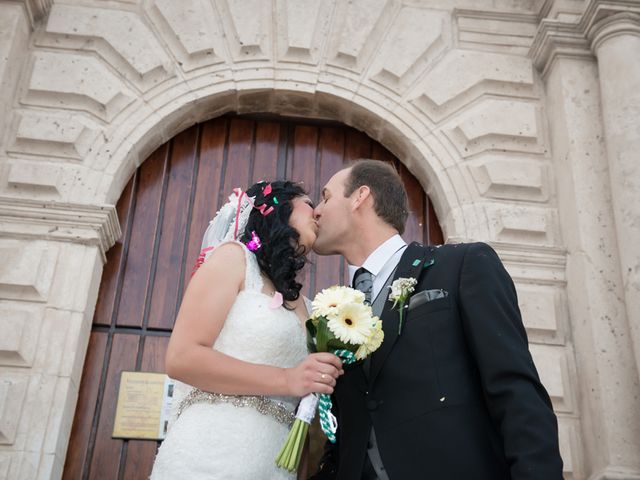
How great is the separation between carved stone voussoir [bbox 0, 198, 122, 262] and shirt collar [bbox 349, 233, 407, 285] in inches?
84.6

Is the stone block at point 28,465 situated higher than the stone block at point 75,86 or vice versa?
the stone block at point 75,86

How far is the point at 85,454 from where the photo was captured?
4.52m

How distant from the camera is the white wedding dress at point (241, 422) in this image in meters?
2.86

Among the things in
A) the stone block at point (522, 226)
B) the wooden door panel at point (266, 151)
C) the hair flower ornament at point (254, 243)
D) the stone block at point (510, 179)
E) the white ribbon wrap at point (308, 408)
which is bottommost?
the white ribbon wrap at point (308, 408)

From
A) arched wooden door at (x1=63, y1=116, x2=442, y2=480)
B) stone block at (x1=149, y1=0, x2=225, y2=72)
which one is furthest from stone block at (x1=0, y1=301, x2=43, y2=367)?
stone block at (x1=149, y1=0, x2=225, y2=72)

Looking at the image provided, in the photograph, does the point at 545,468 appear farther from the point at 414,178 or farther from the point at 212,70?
the point at 212,70

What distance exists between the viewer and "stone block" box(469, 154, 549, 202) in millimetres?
5270

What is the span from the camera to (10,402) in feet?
14.1

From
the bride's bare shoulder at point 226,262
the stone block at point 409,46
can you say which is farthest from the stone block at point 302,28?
the bride's bare shoulder at point 226,262

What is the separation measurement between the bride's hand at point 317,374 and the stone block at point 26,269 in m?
2.47

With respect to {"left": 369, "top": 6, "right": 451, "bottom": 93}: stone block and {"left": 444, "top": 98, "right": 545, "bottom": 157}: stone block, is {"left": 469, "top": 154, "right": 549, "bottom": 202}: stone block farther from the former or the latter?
{"left": 369, "top": 6, "right": 451, "bottom": 93}: stone block

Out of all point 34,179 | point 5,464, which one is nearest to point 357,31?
point 34,179

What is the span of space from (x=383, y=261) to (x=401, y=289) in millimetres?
440

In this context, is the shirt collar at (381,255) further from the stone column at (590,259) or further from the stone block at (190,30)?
the stone block at (190,30)
